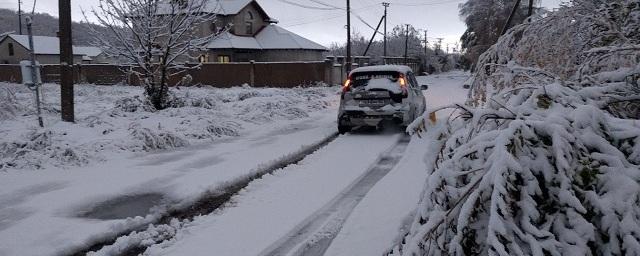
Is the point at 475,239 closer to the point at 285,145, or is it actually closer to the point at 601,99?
the point at 601,99

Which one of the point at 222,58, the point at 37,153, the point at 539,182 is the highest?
the point at 222,58

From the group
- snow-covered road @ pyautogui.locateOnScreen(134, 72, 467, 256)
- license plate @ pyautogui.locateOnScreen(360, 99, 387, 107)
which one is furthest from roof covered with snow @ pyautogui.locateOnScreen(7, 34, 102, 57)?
snow-covered road @ pyautogui.locateOnScreen(134, 72, 467, 256)

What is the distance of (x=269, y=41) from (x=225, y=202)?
3887 centimetres

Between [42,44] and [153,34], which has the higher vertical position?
[42,44]

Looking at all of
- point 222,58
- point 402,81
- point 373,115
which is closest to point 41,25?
point 222,58

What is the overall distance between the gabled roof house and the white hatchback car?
29810 mm

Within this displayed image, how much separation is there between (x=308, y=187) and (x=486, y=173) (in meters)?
4.71

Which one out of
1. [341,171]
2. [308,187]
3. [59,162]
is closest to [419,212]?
[308,187]

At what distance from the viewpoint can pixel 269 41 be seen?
43.8 metres

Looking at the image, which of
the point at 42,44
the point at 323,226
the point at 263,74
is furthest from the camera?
the point at 42,44

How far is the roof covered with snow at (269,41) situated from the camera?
4041 centimetres

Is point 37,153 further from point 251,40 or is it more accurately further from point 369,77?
point 251,40

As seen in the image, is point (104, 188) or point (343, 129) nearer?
point (104, 188)

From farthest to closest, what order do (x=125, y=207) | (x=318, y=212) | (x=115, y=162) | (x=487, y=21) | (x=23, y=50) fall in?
(x=23, y=50), (x=487, y=21), (x=115, y=162), (x=125, y=207), (x=318, y=212)
